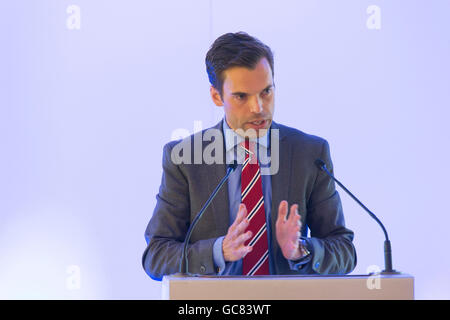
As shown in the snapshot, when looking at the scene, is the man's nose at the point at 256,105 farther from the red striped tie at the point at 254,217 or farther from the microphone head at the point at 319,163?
the microphone head at the point at 319,163

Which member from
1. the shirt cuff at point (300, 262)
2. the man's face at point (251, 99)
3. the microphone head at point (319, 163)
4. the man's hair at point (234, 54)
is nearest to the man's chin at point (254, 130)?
the man's face at point (251, 99)

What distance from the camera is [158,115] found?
10.6 feet

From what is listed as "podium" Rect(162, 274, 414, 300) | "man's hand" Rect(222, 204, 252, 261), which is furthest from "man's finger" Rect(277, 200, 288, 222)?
"podium" Rect(162, 274, 414, 300)

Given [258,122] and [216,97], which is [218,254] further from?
[216,97]

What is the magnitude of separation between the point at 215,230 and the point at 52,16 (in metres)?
1.44

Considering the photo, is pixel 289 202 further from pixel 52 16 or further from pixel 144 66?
pixel 52 16

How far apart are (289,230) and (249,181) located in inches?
18.0

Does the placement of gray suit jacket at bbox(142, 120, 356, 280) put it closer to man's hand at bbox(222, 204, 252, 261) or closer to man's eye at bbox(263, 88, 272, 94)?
man's eye at bbox(263, 88, 272, 94)

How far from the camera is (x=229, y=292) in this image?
1.73 m

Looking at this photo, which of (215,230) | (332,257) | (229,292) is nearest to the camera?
(229,292)

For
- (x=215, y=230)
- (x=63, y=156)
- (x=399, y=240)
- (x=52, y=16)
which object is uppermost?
(x=52, y=16)

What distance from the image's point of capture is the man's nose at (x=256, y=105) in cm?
258

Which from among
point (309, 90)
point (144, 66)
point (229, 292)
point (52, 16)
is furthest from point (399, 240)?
point (52, 16)

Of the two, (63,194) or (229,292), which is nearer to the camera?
(229,292)
